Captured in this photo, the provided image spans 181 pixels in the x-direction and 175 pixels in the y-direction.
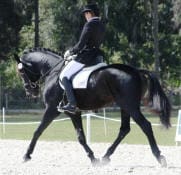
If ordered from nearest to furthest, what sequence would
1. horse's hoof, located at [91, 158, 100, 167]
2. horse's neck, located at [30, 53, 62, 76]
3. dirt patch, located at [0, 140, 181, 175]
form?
dirt patch, located at [0, 140, 181, 175] → horse's hoof, located at [91, 158, 100, 167] → horse's neck, located at [30, 53, 62, 76]

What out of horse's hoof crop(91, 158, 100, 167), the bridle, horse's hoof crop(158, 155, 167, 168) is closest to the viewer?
horse's hoof crop(158, 155, 167, 168)

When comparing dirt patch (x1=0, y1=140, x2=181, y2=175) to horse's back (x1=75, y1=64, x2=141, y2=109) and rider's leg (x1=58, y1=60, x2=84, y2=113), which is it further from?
horse's back (x1=75, y1=64, x2=141, y2=109)

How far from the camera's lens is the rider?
520 inches

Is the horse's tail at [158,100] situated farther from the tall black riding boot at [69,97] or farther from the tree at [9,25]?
the tree at [9,25]

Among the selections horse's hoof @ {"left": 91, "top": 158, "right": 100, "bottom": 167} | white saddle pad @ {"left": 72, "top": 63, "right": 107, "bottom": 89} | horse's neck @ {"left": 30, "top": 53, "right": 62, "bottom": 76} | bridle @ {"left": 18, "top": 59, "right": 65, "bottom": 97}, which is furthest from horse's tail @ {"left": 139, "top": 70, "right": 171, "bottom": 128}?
bridle @ {"left": 18, "top": 59, "right": 65, "bottom": 97}

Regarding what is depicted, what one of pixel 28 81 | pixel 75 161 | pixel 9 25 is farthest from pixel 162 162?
pixel 9 25

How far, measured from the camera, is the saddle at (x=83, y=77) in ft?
42.8

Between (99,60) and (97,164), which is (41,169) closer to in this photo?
(97,164)

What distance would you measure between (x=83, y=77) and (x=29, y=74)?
1.92 meters

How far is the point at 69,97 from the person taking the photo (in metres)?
13.2

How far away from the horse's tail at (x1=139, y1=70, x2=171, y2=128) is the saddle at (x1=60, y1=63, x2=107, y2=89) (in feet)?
2.95

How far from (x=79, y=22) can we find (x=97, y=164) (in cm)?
4368

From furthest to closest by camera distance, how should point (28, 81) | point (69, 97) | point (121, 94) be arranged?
point (28, 81), point (69, 97), point (121, 94)

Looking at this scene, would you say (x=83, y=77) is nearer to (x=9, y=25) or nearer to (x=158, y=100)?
(x=158, y=100)
